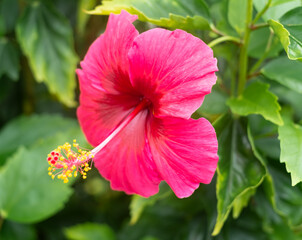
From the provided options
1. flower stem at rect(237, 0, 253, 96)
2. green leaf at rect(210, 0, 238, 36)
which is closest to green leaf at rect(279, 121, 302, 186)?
flower stem at rect(237, 0, 253, 96)

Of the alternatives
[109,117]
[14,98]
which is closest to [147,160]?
[109,117]

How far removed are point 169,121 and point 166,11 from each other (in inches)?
10.7

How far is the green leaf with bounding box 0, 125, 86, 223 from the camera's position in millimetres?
1288

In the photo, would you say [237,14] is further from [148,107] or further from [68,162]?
[68,162]

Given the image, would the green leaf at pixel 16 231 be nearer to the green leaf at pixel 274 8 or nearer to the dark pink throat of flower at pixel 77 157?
the dark pink throat of flower at pixel 77 157

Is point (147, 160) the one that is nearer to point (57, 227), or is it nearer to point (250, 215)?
point (250, 215)

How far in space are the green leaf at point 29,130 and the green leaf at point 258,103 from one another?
77 cm

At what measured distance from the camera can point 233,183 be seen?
2.94ft

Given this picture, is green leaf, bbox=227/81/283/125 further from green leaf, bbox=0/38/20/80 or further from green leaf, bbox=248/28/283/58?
green leaf, bbox=0/38/20/80

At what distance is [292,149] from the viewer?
32.5 inches

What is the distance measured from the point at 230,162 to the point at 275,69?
250mm

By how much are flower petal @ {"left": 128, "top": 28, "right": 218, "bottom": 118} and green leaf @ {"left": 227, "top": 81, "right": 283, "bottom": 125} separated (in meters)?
0.19

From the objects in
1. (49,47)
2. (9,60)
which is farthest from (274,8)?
(9,60)

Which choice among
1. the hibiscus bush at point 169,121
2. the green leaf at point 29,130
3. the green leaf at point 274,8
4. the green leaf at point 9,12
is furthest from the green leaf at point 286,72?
the green leaf at point 9,12
